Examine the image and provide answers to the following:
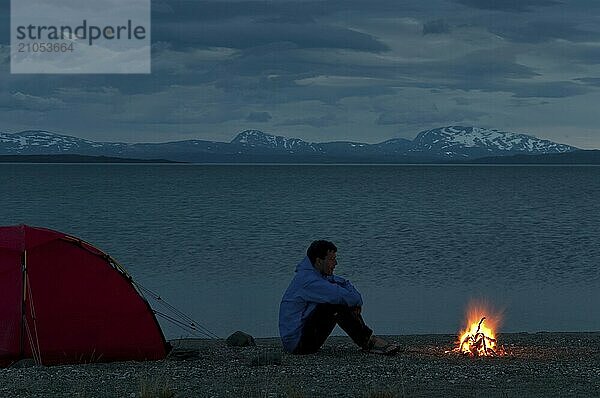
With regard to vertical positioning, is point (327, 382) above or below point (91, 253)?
below

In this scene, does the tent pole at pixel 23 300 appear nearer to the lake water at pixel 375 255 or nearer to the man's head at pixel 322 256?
the man's head at pixel 322 256

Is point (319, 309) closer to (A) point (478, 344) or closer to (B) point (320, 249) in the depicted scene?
(B) point (320, 249)

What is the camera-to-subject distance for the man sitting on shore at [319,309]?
11.8 m

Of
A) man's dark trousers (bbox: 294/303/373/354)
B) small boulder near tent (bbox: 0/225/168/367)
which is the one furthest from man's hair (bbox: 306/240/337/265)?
small boulder near tent (bbox: 0/225/168/367)

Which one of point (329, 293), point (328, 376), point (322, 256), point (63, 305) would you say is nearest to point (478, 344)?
point (329, 293)

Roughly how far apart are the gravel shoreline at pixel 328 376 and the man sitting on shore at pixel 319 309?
0.68 ft

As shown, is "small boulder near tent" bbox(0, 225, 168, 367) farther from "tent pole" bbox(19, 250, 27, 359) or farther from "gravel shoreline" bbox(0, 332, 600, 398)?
"gravel shoreline" bbox(0, 332, 600, 398)

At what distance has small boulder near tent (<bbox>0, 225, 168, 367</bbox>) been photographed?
11586 millimetres

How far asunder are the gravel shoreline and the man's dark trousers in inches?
7.1

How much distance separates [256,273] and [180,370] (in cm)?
1875

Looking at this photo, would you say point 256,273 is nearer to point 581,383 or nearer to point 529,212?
point 581,383

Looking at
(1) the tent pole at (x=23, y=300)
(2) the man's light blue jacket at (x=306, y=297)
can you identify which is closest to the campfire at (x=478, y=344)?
(2) the man's light blue jacket at (x=306, y=297)

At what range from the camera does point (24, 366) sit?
1135 centimetres

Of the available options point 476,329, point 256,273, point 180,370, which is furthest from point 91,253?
point 256,273
